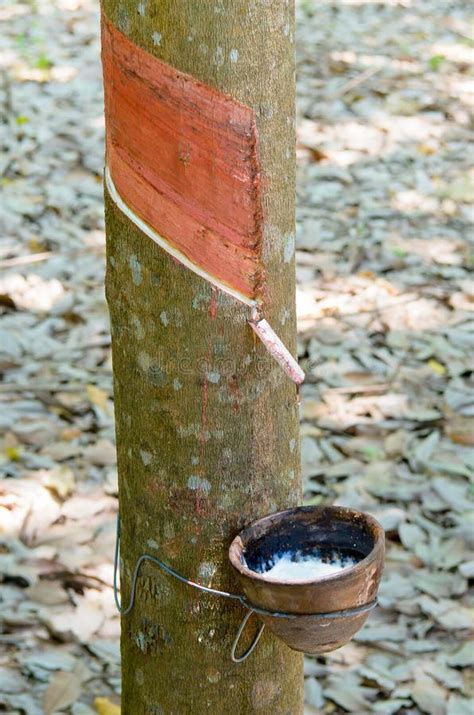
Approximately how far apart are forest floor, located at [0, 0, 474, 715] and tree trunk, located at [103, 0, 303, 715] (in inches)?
27.4

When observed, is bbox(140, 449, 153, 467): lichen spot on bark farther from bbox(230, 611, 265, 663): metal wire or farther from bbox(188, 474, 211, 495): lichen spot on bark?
bbox(230, 611, 265, 663): metal wire

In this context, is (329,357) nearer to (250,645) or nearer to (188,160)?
(250,645)

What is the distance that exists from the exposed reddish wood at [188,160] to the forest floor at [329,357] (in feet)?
3.65

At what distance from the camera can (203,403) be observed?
1391 mm

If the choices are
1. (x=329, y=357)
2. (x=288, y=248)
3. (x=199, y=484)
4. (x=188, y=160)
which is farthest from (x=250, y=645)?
(x=329, y=357)

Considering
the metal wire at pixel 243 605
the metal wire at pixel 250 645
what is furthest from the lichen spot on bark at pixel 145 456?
the metal wire at pixel 250 645

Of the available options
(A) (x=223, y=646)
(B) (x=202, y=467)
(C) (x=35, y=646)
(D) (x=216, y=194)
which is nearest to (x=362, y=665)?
(C) (x=35, y=646)

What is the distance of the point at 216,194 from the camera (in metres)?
Answer: 1.31

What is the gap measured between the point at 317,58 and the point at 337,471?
9.82ft

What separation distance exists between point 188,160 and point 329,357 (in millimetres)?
1901

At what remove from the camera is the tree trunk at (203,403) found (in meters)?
1.29

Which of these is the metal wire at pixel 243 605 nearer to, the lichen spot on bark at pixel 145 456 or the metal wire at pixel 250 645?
the metal wire at pixel 250 645

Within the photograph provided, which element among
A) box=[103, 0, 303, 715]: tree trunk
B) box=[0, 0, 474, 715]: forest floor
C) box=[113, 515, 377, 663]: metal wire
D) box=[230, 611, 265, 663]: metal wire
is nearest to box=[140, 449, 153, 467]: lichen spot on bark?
box=[103, 0, 303, 715]: tree trunk

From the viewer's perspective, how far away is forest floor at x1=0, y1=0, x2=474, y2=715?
2.26 meters
